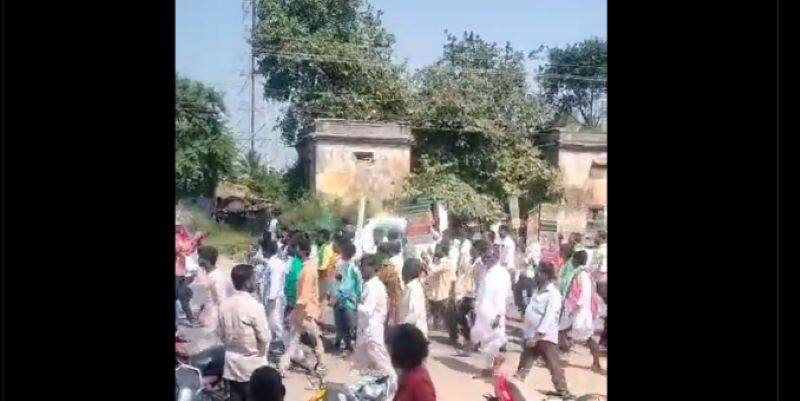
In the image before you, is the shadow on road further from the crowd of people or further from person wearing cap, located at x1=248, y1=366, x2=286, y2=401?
person wearing cap, located at x1=248, y1=366, x2=286, y2=401

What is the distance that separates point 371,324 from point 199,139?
2.79 feet

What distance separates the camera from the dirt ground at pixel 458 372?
2602 mm

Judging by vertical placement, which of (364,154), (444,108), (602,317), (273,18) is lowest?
(602,317)

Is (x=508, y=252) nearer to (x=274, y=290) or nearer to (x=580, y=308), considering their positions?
(x=580, y=308)

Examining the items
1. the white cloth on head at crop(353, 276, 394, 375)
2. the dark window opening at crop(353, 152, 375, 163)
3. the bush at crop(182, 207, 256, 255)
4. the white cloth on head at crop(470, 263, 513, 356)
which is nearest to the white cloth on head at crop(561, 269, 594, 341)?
the white cloth on head at crop(470, 263, 513, 356)

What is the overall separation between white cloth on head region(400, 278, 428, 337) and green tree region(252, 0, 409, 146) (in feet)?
1.98

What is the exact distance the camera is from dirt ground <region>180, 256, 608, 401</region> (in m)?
2.60

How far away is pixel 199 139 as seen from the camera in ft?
8.29

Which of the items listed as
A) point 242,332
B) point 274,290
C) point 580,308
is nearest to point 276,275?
point 274,290
